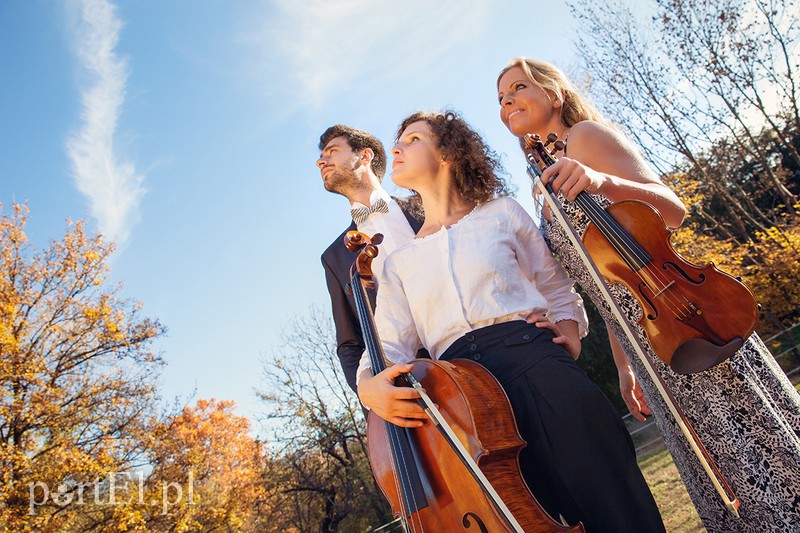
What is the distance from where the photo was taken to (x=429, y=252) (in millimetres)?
2088

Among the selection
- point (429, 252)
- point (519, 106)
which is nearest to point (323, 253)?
point (429, 252)

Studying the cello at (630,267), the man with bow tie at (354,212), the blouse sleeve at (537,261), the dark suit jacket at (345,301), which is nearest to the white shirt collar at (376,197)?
the man with bow tie at (354,212)

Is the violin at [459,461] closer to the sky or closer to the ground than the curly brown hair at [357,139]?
closer to the ground

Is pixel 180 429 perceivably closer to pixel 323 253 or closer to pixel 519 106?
pixel 323 253

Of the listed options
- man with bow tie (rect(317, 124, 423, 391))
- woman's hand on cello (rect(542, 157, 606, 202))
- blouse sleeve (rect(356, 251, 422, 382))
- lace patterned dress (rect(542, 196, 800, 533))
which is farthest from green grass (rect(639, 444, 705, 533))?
woman's hand on cello (rect(542, 157, 606, 202))

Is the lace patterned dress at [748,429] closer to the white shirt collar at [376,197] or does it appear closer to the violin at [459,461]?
the violin at [459,461]

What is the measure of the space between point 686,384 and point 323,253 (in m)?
1.98

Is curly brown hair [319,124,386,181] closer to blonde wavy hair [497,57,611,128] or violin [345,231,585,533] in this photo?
blonde wavy hair [497,57,611,128]

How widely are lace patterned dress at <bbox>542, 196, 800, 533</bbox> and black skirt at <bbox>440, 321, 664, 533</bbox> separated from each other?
0.29 m

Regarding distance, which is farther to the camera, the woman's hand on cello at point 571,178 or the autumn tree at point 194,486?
the autumn tree at point 194,486

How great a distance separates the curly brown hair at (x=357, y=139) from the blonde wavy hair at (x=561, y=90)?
1.38 m

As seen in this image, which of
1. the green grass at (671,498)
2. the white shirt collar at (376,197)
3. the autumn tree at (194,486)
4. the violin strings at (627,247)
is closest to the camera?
the violin strings at (627,247)

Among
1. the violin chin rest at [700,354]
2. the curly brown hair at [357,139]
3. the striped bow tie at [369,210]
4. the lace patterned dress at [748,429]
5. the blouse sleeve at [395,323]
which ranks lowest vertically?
the lace patterned dress at [748,429]

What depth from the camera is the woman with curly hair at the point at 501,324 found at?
152cm
